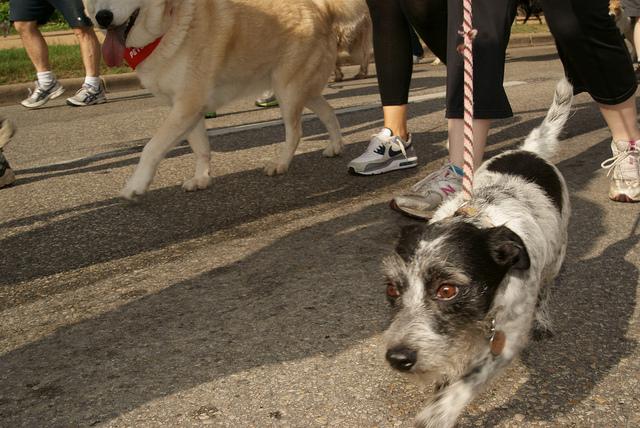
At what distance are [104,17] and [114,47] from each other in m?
0.20

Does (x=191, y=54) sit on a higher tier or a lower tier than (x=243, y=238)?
higher

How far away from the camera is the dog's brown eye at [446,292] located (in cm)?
214

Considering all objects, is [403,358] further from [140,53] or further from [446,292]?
[140,53]

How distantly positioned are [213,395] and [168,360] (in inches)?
Result: 12.5

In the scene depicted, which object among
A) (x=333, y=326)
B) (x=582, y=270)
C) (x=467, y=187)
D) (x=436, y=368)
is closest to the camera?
(x=436, y=368)

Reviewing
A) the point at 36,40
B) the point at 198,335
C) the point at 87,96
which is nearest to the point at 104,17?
the point at 198,335

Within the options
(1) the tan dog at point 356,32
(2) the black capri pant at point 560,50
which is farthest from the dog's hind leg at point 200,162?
(2) the black capri pant at point 560,50

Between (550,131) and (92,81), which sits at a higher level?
(550,131)

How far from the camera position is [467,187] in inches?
102

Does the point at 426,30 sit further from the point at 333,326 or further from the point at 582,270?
the point at 333,326

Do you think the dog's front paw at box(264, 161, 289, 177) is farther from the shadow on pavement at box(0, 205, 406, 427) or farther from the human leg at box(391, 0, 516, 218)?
the shadow on pavement at box(0, 205, 406, 427)

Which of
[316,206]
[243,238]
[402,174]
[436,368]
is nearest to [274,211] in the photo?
[316,206]

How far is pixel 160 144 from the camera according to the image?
456cm

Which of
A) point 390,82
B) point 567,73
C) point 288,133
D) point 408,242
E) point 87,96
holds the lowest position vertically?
point 87,96
